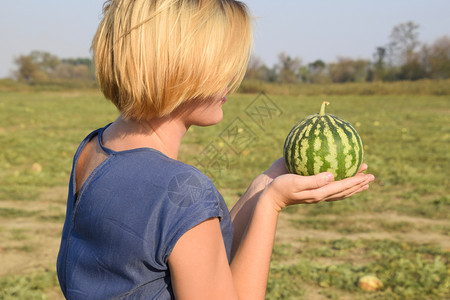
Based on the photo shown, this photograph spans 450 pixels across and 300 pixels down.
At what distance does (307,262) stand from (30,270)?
2679 millimetres

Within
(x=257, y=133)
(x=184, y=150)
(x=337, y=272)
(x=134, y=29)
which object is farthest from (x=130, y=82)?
(x=257, y=133)

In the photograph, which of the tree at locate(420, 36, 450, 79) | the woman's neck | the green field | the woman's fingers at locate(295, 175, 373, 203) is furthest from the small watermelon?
the tree at locate(420, 36, 450, 79)

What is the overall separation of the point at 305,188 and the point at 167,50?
74 centimetres

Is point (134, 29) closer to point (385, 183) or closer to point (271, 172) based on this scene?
point (271, 172)

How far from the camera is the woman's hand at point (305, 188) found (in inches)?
Result: 63.8

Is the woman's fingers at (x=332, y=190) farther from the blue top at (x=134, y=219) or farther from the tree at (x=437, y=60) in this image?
the tree at (x=437, y=60)

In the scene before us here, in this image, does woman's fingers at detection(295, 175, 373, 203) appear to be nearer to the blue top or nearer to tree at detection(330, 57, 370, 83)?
the blue top

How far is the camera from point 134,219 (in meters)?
1.28

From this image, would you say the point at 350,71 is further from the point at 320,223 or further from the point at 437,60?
the point at 320,223

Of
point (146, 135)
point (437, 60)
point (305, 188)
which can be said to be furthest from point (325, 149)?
point (437, 60)

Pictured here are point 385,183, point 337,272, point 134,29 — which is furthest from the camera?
point 385,183

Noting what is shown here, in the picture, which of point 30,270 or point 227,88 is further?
point 30,270

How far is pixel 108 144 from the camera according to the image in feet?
4.99

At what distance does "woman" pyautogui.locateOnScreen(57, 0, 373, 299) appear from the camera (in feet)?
4.16
